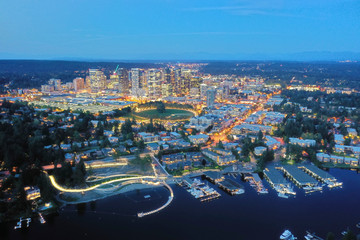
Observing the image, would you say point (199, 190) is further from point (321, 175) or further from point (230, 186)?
point (321, 175)

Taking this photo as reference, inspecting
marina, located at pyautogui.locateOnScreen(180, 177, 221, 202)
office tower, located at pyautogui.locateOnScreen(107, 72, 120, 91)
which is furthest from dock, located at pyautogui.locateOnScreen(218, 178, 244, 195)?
office tower, located at pyautogui.locateOnScreen(107, 72, 120, 91)

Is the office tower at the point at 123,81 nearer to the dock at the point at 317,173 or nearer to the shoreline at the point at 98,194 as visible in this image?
the shoreline at the point at 98,194

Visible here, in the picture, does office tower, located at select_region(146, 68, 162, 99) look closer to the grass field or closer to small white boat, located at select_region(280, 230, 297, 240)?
the grass field

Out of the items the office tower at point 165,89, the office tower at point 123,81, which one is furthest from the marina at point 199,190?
the office tower at point 123,81

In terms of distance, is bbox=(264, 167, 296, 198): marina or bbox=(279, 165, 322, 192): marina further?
bbox=(279, 165, 322, 192): marina

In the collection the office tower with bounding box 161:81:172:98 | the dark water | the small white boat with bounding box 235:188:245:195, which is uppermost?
the office tower with bounding box 161:81:172:98

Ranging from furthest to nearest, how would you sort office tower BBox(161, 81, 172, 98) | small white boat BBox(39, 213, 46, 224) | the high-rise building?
1. office tower BBox(161, 81, 172, 98)
2. the high-rise building
3. small white boat BBox(39, 213, 46, 224)

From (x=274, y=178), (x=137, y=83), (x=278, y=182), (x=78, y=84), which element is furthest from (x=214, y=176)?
(x=78, y=84)
